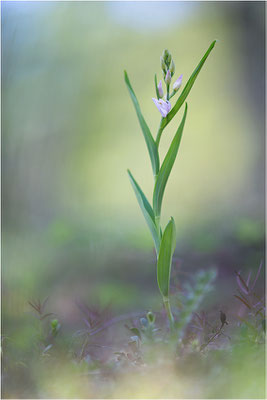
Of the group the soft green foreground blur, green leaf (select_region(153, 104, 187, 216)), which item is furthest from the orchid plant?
the soft green foreground blur

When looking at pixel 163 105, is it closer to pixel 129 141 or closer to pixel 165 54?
pixel 165 54

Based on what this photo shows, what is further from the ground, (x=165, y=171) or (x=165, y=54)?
(x=165, y=54)

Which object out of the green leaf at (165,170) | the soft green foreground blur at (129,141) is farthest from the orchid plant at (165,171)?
the soft green foreground blur at (129,141)

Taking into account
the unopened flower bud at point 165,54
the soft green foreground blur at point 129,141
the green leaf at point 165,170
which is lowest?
the green leaf at point 165,170

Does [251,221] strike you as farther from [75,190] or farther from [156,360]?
[156,360]

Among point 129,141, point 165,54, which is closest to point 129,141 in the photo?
point 129,141

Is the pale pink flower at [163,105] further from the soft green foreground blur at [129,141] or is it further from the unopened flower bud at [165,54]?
the soft green foreground blur at [129,141]

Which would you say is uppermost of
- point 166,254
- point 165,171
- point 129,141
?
A: point 129,141

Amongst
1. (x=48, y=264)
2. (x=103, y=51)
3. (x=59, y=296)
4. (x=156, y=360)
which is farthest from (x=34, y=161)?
(x=156, y=360)
